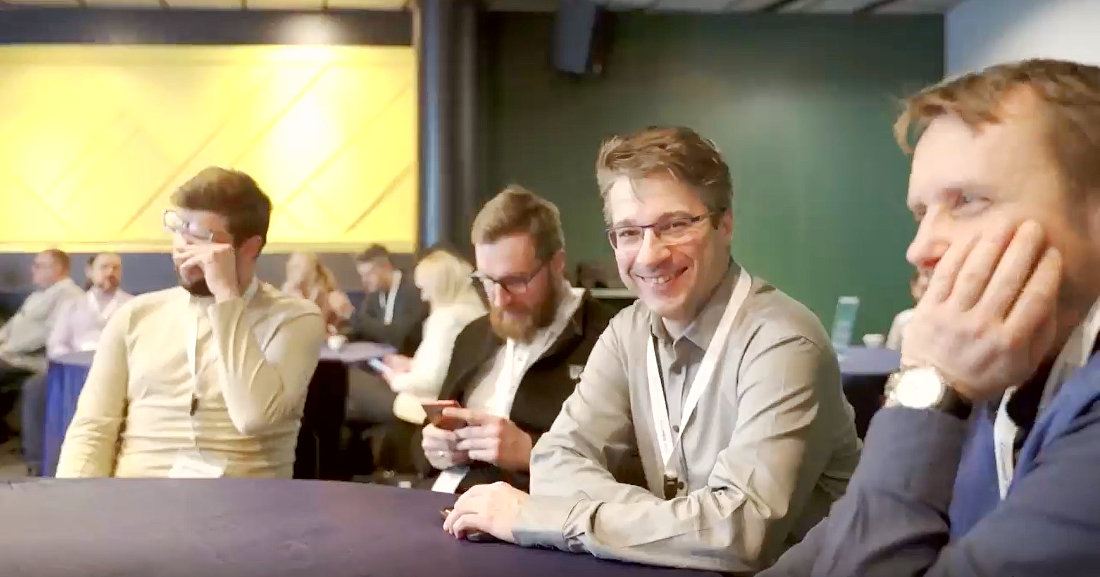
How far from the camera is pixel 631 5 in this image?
6.90 m

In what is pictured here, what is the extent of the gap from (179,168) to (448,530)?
6961 mm

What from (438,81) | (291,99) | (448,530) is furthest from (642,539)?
(291,99)

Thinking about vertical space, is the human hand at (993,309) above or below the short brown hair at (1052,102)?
below

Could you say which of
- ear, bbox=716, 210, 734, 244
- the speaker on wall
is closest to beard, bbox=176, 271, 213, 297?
ear, bbox=716, 210, 734, 244

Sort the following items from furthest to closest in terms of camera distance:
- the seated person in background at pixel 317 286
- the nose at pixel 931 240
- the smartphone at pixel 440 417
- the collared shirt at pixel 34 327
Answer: the collared shirt at pixel 34 327, the seated person in background at pixel 317 286, the smartphone at pixel 440 417, the nose at pixel 931 240

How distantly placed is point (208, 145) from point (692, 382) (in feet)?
22.3

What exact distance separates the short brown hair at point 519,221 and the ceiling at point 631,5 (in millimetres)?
4655

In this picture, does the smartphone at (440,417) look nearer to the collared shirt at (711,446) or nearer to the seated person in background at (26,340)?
the collared shirt at (711,446)

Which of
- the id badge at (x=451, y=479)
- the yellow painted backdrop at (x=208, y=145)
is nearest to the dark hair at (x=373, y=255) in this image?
the yellow painted backdrop at (x=208, y=145)

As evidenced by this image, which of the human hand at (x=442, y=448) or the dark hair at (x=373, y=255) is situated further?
the dark hair at (x=373, y=255)

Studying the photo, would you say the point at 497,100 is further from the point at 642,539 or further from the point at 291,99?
the point at 642,539

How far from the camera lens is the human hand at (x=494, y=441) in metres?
2.01

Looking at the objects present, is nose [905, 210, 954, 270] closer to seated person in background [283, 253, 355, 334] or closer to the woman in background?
the woman in background

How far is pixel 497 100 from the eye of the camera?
24.1 ft
